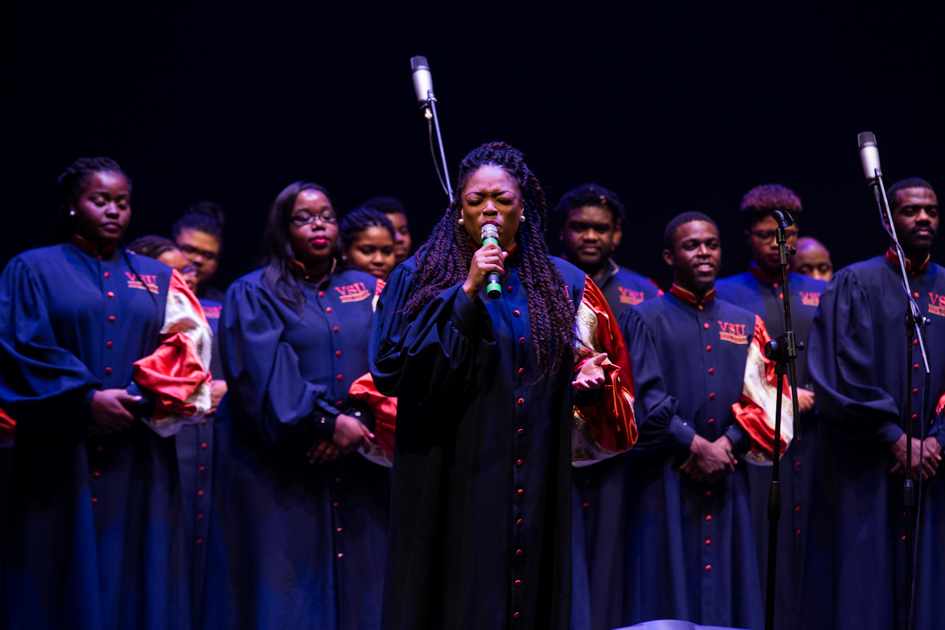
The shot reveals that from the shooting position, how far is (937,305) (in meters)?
4.40

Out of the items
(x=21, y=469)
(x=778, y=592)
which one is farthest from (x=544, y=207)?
(x=778, y=592)

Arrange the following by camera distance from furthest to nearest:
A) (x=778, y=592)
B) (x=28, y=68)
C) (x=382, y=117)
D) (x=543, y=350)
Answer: (x=382, y=117) < (x=28, y=68) < (x=778, y=592) < (x=543, y=350)

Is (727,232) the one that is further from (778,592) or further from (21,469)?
(21,469)

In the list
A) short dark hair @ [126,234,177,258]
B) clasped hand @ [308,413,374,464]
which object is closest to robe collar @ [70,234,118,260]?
short dark hair @ [126,234,177,258]

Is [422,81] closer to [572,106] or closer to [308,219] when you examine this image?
[308,219]

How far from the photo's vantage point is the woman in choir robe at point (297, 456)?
389 centimetres

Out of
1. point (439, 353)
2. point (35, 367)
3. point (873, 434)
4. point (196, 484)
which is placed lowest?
point (196, 484)

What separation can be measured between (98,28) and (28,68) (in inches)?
19.9

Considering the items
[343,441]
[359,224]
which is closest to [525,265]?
[343,441]

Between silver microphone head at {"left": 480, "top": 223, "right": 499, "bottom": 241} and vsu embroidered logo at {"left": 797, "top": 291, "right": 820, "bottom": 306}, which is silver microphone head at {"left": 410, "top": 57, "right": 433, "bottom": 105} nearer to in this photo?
silver microphone head at {"left": 480, "top": 223, "right": 499, "bottom": 241}

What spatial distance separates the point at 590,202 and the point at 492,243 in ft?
8.61

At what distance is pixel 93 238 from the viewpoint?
4.04 metres

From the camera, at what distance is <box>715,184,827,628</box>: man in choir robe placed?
4.72 meters

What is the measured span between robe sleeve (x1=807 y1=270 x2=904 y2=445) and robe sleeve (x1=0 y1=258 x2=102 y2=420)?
3250mm
